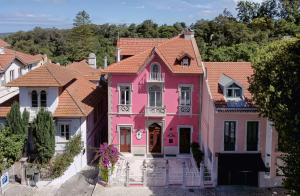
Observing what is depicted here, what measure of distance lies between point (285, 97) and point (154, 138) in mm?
16107

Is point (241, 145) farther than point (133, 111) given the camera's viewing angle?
No

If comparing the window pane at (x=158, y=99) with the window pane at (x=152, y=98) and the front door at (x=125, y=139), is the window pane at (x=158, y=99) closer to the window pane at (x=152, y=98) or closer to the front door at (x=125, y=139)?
the window pane at (x=152, y=98)

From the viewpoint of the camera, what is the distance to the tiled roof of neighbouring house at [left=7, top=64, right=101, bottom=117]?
33750 millimetres

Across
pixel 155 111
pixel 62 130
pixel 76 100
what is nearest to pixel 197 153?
pixel 155 111

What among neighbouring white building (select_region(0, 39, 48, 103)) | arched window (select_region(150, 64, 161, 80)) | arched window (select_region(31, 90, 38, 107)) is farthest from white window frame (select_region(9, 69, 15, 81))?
arched window (select_region(150, 64, 161, 80))

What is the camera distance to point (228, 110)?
29016mm

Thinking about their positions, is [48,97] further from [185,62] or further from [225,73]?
[225,73]

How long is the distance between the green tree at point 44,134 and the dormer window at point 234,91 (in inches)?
557

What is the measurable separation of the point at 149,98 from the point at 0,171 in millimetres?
13596

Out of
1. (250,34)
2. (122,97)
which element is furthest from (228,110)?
(250,34)

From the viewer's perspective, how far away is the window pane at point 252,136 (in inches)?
1174

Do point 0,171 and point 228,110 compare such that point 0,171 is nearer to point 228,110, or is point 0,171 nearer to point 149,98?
point 149,98

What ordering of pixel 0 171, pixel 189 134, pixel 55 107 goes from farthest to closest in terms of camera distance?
1. pixel 189 134
2. pixel 55 107
3. pixel 0 171

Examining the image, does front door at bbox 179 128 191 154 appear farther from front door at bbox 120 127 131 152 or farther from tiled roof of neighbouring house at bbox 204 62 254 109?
tiled roof of neighbouring house at bbox 204 62 254 109
